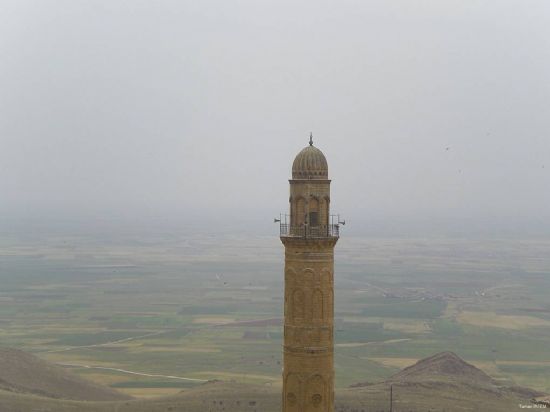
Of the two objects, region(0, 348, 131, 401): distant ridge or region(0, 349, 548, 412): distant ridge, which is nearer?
region(0, 349, 548, 412): distant ridge

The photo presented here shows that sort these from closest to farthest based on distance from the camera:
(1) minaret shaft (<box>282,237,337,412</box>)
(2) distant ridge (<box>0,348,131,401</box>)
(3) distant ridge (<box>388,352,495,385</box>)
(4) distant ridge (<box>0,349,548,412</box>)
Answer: (1) minaret shaft (<box>282,237,337,412</box>)
(4) distant ridge (<box>0,349,548,412</box>)
(2) distant ridge (<box>0,348,131,401</box>)
(3) distant ridge (<box>388,352,495,385</box>)

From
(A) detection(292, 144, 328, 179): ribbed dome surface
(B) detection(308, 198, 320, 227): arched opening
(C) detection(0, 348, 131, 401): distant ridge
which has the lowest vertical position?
(C) detection(0, 348, 131, 401): distant ridge

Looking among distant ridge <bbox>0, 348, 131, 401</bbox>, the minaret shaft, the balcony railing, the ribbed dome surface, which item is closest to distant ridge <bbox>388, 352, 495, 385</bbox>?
distant ridge <bbox>0, 348, 131, 401</bbox>

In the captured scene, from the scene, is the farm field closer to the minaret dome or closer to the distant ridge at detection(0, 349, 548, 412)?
the distant ridge at detection(0, 349, 548, 412)

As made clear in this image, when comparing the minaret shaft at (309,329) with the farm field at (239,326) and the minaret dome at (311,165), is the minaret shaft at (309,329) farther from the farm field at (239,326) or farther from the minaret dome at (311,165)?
the farm field at (239,326)

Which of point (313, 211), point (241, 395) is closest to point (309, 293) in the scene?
point (313, 211)

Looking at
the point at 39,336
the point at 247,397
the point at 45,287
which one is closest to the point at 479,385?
the point at 247,397

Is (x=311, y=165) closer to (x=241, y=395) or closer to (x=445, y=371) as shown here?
(x=241, y=395)
